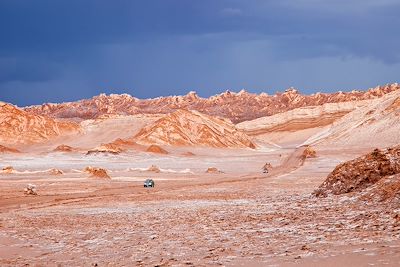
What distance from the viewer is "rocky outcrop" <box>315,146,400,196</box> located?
67.5 ft

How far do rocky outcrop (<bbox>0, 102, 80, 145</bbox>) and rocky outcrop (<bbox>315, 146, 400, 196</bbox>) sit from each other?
402 ft

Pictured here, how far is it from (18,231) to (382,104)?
12697cm

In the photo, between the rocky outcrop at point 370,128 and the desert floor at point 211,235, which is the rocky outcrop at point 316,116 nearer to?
the rocky outcrop at point 370,128

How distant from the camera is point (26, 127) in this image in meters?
144

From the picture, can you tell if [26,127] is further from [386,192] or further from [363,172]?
[386,192]

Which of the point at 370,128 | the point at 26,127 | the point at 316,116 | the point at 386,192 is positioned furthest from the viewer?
the point at 316,116

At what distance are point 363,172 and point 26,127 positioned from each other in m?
132

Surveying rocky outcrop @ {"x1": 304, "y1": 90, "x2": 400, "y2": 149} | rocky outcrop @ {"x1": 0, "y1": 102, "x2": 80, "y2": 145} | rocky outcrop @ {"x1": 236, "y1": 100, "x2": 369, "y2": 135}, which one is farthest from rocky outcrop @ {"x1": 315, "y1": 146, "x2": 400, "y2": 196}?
rocky outcrop @ {"x1": 236, "y1": 100, "x2": 369, "y2": 135}

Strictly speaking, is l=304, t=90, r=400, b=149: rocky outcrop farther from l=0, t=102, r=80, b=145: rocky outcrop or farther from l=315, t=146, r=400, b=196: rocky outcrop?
l=315, t=146, r=400, b=196: rocky outcrop

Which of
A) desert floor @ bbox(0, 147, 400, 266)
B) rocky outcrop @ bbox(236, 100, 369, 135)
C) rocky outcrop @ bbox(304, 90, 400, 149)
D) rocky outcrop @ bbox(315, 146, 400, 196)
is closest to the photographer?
desert floor @ bbox(0, 147, 400, 266)

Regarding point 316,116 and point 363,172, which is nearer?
point 363,172

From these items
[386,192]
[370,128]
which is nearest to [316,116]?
[370,128]

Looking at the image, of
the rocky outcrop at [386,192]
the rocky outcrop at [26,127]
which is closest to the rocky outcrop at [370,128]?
the rocky outcrop at [26,127]

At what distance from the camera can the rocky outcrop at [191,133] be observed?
427 ft
